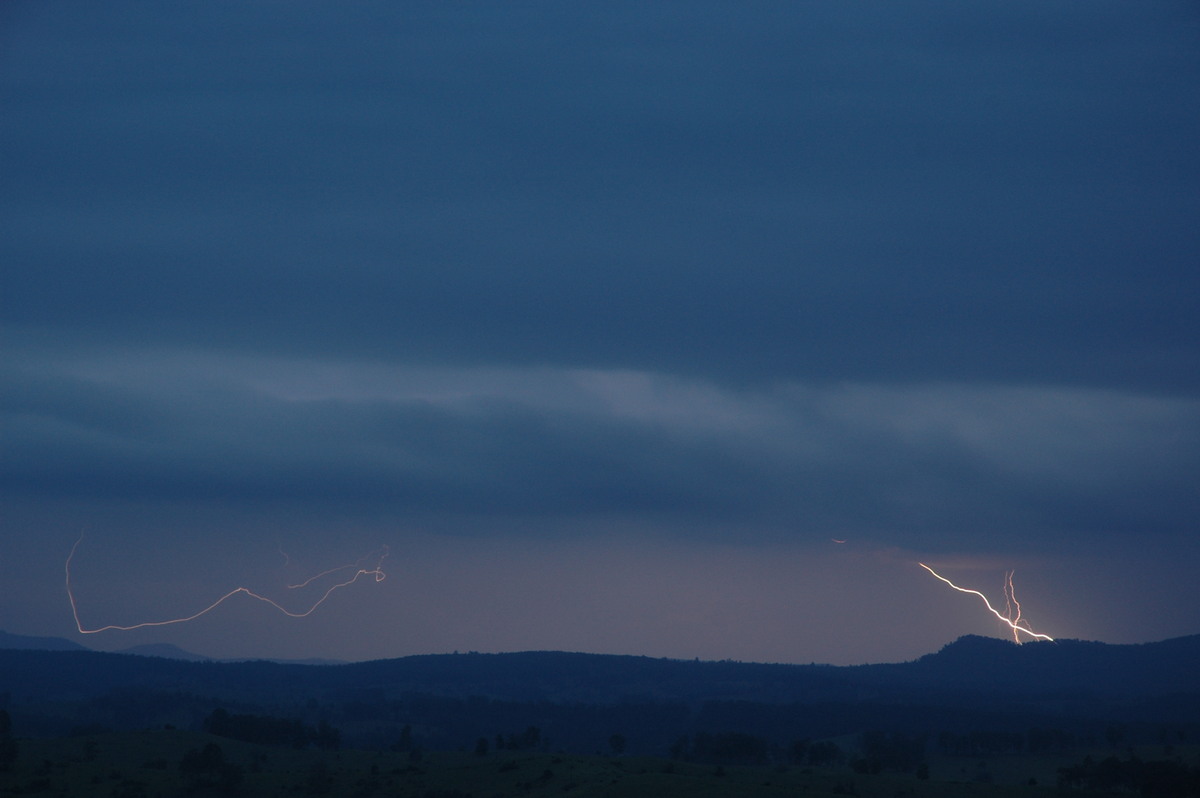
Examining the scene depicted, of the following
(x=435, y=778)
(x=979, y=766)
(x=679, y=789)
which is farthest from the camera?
(x=979, y=766)

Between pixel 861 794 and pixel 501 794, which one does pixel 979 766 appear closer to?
pixel 861 794

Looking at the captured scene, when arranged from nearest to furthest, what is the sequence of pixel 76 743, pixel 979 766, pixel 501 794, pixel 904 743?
pixel 501 794 < pixel 76 743 < pixel 979 766 < pixel 904 743

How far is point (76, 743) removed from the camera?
112 metres

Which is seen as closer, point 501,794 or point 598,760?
point 501,794

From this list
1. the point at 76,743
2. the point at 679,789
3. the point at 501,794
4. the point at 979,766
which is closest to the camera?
the point at 679,789

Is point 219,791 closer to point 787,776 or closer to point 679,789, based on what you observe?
point 679,789

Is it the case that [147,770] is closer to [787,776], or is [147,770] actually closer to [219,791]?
[219,791]

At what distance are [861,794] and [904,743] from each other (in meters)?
71.3

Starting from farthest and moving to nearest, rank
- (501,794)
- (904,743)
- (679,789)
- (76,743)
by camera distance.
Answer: (904,743)
(76,743)
(501,794)
(679,789)

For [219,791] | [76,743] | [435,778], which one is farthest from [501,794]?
[76,743]

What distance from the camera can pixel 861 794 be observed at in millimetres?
89312

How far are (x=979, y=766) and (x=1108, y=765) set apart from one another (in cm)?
3390

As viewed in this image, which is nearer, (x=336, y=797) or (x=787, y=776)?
(x=336, y=797)

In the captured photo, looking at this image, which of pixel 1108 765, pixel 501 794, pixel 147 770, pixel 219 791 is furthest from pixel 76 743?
pixel 1108 765
